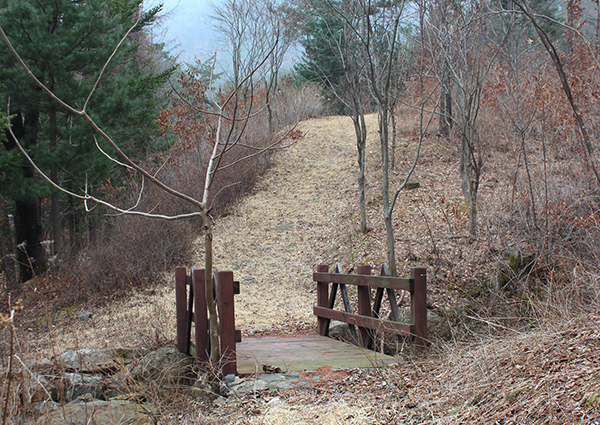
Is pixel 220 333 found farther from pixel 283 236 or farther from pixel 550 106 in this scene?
pixel 283 236

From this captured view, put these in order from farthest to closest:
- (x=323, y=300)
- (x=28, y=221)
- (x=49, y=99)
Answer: (x=28, y=221), (x=49, y=99), (x=323, y=300)

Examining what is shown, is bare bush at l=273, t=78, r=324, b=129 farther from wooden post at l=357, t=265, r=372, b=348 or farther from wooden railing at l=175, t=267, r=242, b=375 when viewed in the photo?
wooden railing at l=175, t=267, r=242, b=375

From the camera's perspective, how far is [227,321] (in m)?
4.15

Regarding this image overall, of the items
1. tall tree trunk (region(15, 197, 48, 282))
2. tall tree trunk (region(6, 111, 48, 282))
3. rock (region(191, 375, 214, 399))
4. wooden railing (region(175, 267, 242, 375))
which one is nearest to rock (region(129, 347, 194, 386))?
wooden railing (region(175, 267, 242, 375))

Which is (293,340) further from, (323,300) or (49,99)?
(49,99)

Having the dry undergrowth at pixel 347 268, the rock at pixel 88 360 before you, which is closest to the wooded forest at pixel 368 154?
the dry undergrowth at pixel 347 268

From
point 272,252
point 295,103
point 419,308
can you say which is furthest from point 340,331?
point 295,103

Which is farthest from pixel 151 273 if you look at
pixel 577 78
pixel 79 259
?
pixel 577 78

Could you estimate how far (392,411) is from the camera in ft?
10.5

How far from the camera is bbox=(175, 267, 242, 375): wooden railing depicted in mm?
Result: 4117

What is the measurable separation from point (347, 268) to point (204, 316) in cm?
557

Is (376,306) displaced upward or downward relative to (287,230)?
Answer: downward

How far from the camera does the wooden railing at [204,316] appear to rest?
13.5 ft

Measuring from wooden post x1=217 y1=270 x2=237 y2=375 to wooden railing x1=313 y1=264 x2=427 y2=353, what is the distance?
1434 mm
